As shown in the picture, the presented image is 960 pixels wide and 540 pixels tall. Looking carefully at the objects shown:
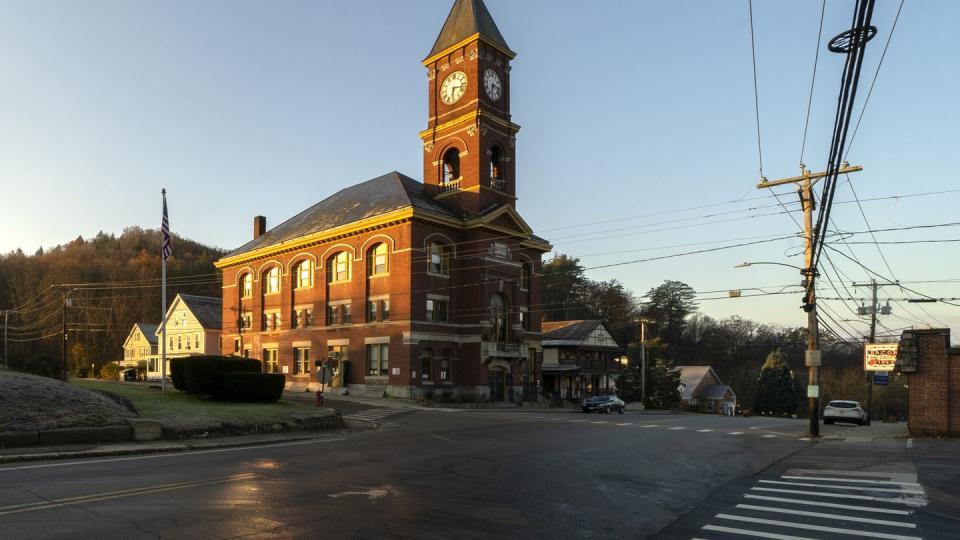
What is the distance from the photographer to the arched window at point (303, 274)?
54.1m

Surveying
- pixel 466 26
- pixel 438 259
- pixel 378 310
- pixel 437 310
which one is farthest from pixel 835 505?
pixel 466 26

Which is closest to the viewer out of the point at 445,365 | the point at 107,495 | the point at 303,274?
the point at 107,495

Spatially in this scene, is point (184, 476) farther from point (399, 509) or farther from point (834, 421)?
point (834, 421)

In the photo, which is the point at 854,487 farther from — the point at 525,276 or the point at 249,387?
the point at 525,276

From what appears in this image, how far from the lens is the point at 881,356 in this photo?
25.3 meters

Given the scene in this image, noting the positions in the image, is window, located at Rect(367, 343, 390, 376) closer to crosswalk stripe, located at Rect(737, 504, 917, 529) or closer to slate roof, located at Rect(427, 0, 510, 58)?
slate roof, located at Rect(427, 0, 510, 58)

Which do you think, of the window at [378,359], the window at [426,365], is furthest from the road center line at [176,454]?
the window at [378,359]

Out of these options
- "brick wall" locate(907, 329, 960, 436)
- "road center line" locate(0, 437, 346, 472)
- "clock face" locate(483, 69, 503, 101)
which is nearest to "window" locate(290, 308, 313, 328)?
"clock face" locate(483, 69, 503, 101)

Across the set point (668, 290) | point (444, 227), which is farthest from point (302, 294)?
point (668, 290)

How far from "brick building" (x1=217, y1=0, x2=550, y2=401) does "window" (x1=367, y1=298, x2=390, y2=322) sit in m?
0.08

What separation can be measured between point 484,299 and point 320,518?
39048 millimetres

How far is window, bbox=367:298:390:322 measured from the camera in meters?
47.2

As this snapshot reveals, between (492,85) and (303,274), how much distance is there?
859 inches

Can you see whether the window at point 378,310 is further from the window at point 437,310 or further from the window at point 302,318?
the window at point 302,318
